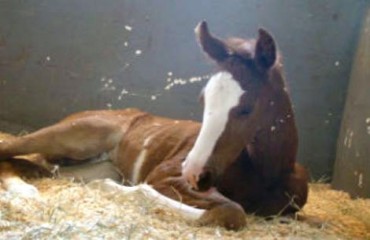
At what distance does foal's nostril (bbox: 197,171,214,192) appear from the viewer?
317cm

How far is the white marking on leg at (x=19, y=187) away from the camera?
351 centimetres

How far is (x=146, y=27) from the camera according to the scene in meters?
5.25

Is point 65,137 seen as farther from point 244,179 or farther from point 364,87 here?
point 364,87

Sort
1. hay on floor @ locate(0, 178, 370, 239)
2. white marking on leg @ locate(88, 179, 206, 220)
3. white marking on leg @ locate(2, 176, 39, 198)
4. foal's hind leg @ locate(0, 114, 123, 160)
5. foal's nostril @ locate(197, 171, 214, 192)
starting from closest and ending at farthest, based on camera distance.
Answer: hay on floor @ locate(0, 178, 370, 239), foal's nostril @ locate(197, 171, 214, 192), white marking on leg @ locate(88, 179, 206, 220), white marking on leg @ locate(2, 176, 39, 198), foal's hind leg @ locate(0, 114, 123, 160)

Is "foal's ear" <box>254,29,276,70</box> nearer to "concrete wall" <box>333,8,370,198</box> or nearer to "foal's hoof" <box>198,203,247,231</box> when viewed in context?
"foal's hoof" <box>198,203,247,231</box>

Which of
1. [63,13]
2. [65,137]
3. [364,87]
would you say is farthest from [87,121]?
[364,87]

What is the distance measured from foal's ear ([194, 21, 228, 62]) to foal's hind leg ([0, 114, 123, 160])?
124cm

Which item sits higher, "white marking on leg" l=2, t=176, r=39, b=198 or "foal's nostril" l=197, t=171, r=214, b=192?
"foal's nostril" l=197, t=171, r=214, b=192

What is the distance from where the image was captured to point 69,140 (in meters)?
4.36

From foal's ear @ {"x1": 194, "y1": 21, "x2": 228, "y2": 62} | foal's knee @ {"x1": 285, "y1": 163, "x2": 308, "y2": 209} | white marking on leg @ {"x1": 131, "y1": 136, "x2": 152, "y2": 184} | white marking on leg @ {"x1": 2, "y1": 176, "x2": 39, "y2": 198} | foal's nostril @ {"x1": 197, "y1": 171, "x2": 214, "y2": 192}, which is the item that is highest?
foal's ear @ {"x1": 194, "y1": 21, "x2": 228, "y2": 62}

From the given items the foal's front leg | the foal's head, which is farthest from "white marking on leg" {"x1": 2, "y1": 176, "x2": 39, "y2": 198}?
the foal's head

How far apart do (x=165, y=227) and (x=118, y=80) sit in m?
2.47

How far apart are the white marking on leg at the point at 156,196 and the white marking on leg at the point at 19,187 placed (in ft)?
1.32

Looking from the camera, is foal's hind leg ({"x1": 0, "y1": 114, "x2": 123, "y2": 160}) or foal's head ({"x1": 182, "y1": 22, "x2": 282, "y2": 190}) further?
foal's hind leg ({"x1": 0, "y1": 114, "x2": 123, "y2": 160})
